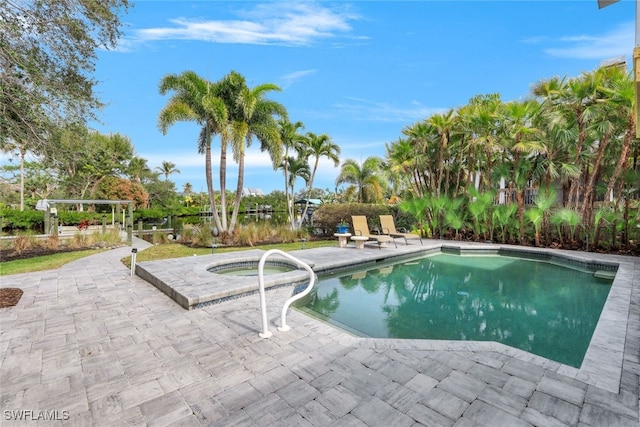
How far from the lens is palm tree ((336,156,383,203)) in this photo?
23953 millimetres

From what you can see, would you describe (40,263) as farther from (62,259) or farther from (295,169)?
(295,169)

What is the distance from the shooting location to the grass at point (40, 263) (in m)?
7.69

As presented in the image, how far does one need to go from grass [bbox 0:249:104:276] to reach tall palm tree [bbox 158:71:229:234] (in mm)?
5341

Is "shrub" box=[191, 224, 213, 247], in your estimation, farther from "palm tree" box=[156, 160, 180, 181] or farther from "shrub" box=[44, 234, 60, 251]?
"palm tree" box=[156, 160, 180, 181]

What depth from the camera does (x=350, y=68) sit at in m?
14.5

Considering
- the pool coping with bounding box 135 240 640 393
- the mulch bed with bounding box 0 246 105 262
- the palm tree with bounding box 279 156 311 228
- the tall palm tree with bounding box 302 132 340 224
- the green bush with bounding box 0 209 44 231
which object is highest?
the tall palm tree with bounding box 302 132 340 224

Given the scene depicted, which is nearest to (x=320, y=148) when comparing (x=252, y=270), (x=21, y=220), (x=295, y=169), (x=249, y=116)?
(x=295, y=169)

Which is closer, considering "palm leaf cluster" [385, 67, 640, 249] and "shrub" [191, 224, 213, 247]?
"palm leaf cluster" [385, 67, 640, 249]

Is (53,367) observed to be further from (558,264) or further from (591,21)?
(591,21)

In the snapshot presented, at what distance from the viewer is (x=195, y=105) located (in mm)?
12664

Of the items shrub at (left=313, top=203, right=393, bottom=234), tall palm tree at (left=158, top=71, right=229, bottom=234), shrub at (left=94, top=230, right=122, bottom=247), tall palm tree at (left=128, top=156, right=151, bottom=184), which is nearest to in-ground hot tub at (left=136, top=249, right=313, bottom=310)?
tall palm tree at (left=158, top=71, right=229, bottom=234)

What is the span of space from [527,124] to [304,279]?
10511mm

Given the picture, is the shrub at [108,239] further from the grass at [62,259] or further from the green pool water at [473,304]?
the green pool water at [473,304]

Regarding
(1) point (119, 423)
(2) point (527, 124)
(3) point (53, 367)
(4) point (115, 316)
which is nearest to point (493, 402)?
(1) point (119, 423)
